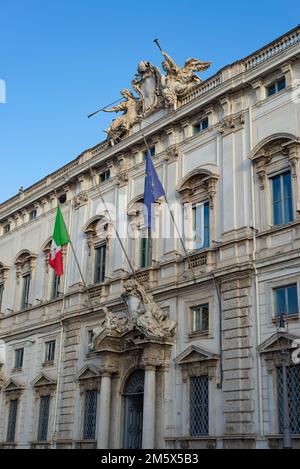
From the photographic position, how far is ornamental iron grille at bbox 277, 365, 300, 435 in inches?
768

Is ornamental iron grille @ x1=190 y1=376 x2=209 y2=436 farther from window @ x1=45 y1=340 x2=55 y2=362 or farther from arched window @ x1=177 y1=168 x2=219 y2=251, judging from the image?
window @ x1=45 y1=340 x2=55 y2=362

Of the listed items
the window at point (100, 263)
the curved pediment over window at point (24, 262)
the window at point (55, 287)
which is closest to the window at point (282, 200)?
the window at point (100, 263)

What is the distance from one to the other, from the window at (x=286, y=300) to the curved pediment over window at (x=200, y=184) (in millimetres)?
5069

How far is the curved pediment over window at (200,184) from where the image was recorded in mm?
25047

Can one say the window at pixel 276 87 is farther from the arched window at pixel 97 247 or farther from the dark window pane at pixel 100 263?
the dark window pane at pixel 100 263

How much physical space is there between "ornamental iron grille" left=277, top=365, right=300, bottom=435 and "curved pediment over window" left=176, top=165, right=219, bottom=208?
24.7 ft

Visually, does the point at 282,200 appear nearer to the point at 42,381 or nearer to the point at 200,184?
the point at 200,184

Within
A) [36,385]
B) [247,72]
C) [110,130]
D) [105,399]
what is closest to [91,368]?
[105,399]

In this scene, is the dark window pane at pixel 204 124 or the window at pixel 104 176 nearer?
the dark window pane at pixel 204 124


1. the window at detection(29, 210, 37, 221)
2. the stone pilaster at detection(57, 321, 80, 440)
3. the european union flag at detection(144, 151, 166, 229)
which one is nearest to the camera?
the european union flag at detection(144, 151, 166, 229)

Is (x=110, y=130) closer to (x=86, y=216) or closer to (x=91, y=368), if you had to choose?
(x=86, y=216)

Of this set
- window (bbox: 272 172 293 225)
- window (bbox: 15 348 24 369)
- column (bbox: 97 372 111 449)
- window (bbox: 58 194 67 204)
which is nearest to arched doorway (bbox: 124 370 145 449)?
column (bbox: 97 372 111 449)

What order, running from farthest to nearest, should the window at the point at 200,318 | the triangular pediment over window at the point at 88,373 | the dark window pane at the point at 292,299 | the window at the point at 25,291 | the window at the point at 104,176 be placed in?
the window at the point at 25,291 < the window at the point at 104,176 < the triangular pediment over window at the point at 88,373 < the window at the point at 200,318 < the dark window pane at the point at 292,299

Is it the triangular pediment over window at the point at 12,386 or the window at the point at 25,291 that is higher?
the window at the point at 25,291
